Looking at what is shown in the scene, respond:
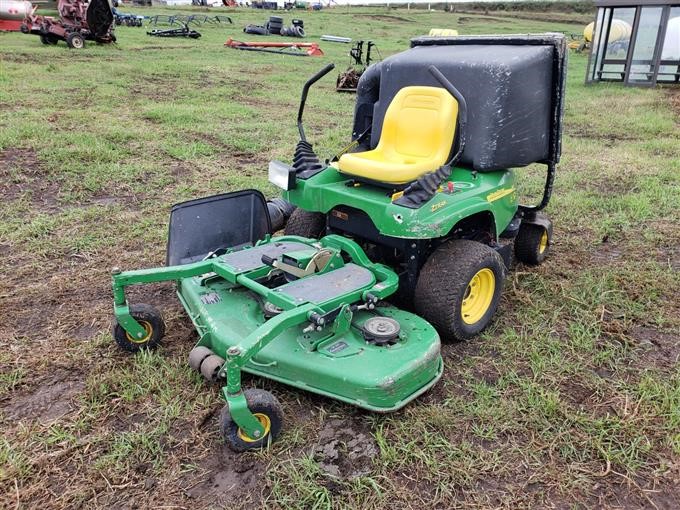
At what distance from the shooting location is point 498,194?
3.42 meters

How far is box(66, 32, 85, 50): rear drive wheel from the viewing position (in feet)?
49.3

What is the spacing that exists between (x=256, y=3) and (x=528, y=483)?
43770 mm

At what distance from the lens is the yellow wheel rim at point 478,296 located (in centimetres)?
329

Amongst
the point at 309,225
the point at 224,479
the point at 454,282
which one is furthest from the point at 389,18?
the point at 224,479

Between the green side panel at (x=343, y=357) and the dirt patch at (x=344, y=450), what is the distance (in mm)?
143

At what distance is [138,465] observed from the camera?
2.30 m

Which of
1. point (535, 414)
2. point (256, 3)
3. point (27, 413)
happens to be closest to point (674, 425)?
point (535, 414)

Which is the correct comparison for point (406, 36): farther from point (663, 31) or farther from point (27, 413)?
point (27, 413)

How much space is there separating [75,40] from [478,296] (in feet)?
50.2

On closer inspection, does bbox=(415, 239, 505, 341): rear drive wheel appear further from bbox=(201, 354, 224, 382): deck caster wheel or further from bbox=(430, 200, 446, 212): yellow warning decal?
bbox=(201, 354, 224, 382): deck caster wheel

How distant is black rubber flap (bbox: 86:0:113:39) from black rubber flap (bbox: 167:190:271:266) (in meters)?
14.3

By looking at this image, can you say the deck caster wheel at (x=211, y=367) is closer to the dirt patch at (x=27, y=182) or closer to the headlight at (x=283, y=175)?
the headlight at (x=283, y=175)

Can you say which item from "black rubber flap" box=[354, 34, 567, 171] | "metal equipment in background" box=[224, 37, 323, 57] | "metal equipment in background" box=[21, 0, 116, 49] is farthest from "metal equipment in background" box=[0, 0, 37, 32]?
"black rubber flap" box=[354, 34, 567, 171]

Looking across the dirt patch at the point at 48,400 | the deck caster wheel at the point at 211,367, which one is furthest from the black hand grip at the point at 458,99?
the dirt patch at the point at 48,400
